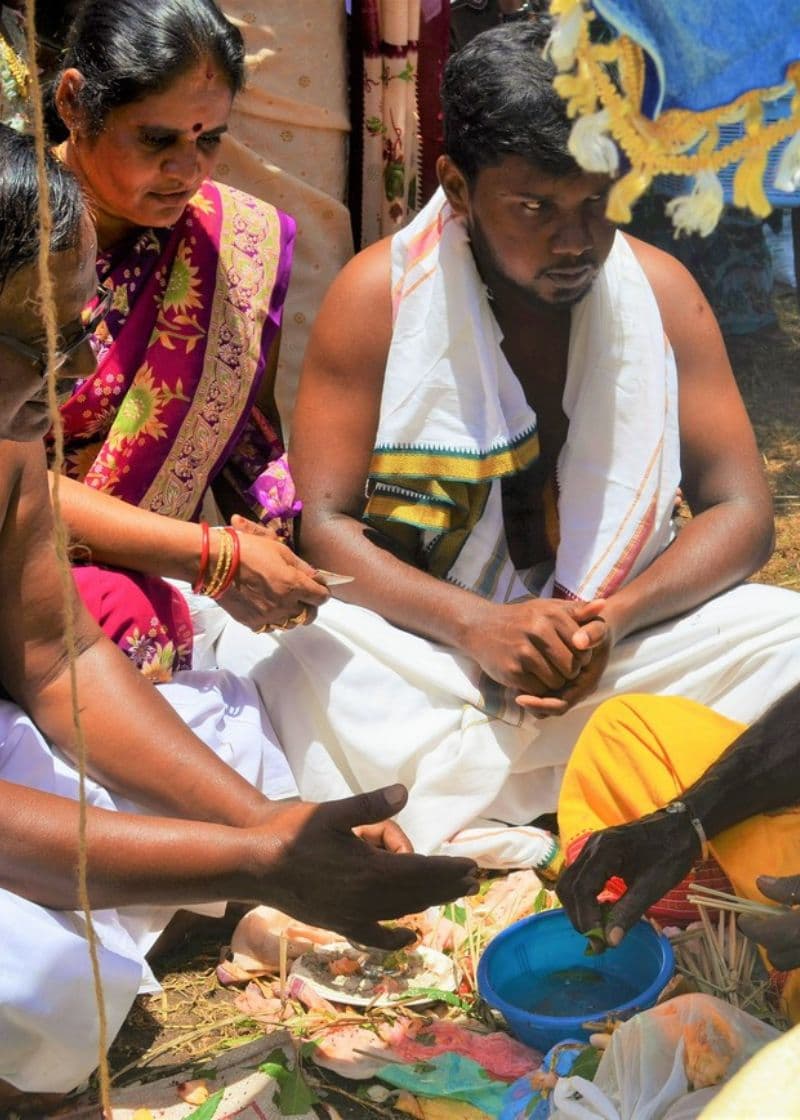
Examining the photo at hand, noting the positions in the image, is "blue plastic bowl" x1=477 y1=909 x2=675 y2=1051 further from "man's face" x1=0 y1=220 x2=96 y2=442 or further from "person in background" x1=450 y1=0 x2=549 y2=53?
"person in background" x1=450 y1=0 x2=549 y2=53

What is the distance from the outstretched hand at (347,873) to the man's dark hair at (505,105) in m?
1.29

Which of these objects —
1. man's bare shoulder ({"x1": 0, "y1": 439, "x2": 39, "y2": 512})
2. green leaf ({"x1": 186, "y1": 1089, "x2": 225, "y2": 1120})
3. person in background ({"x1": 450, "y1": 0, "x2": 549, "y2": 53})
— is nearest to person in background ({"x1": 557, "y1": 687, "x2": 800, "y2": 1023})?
Result: green leaf ({"x1": 186, "y1": 1089, "x2": 225, "y2": 1120})

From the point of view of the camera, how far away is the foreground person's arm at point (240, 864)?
2.07m

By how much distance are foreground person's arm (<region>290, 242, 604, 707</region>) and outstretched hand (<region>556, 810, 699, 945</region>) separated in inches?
29.3

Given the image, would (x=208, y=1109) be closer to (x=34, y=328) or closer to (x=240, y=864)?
(x=240, y=864)

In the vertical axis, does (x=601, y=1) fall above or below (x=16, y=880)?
above

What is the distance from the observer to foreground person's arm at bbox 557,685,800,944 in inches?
84.4

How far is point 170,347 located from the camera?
299 cm

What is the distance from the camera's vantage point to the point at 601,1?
4.73 ft

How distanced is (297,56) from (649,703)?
216 cm

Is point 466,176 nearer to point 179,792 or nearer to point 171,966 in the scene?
point 179,792

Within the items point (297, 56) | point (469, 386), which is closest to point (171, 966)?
point (469, 386)

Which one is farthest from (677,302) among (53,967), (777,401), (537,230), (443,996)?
(777,401)

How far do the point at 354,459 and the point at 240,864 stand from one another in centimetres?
112
